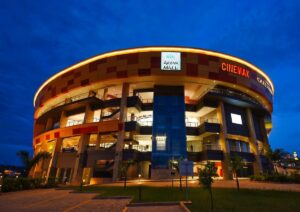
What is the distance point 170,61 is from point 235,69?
52.1 feet

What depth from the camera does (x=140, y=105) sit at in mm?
45219

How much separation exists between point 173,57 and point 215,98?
12.8 meters

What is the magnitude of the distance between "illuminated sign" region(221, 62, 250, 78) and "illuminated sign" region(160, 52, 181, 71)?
1050cm

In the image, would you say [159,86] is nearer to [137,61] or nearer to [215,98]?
[137,61]

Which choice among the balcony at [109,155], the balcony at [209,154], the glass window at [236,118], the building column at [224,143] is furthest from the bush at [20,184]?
the glass window at [236,118]

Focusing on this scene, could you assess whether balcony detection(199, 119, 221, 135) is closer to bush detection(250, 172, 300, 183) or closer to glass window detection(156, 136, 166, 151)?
glass window detection(156, 136, 166, 151)

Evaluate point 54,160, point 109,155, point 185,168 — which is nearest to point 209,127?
point 109,155

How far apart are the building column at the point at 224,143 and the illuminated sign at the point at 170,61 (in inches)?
509

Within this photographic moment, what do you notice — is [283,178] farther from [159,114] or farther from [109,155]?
[109,155]

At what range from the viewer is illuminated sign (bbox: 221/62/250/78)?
1806 inches

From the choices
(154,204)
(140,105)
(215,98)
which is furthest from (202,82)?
(154,204)

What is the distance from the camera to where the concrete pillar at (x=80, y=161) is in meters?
41.0

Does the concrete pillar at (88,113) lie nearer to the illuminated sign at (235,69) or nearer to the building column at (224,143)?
the building column at (224,143)

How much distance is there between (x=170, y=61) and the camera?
43.5 meters
